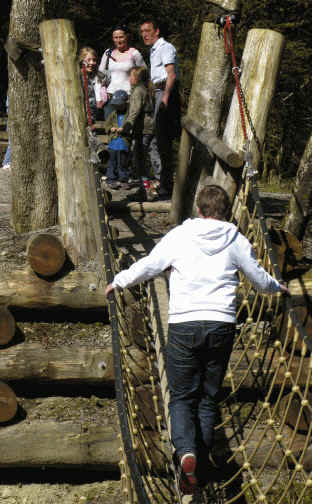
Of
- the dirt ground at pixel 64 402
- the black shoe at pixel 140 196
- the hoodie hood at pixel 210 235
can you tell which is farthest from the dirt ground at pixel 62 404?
the hoodie hood at pixel 210 235

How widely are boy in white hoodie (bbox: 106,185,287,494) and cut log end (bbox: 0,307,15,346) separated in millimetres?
1645

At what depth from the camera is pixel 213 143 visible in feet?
15.6

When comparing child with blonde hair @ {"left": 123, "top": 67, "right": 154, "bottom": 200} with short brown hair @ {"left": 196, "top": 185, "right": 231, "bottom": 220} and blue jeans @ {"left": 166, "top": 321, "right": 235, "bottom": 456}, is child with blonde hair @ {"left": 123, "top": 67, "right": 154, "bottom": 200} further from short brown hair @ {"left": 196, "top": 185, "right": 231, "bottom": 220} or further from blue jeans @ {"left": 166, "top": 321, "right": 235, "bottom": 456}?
blue jeans @ {"left": 166, "top": 321, "right": 235, "bottom": 456}

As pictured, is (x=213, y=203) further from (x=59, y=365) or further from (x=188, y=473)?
(x=59, y=365)

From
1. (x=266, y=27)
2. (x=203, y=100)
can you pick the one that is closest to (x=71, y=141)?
(x=203, y=100)

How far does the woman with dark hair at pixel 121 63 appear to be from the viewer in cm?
633

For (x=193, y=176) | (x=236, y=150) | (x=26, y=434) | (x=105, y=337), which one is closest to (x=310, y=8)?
(x=193, y=176)

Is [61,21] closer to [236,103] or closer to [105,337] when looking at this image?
[236,103]

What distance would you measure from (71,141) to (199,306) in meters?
2.29

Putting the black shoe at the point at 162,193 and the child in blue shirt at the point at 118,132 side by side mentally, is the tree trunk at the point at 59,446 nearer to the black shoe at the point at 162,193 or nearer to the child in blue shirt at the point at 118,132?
the black shoe at the point at 162,193

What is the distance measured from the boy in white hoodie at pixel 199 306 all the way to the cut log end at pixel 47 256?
171 cm

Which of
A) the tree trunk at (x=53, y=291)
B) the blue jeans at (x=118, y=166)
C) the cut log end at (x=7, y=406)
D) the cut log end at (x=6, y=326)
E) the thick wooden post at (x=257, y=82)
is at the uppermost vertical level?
the thick wooden post at (x=257, y=82)

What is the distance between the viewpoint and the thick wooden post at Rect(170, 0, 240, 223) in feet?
16.8

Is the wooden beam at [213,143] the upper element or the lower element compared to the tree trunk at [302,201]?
upper
